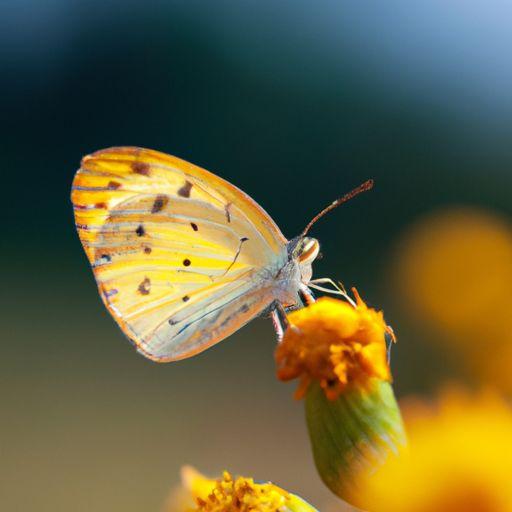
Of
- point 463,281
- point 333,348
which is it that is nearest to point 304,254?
point 333,348

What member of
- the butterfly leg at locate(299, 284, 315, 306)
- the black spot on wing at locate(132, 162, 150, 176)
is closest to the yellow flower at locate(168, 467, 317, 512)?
the butterfly leg at locate(299, 284, 315, 306)

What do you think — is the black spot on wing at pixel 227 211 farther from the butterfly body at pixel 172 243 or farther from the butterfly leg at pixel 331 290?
the butterfly leg at pixel 331 290

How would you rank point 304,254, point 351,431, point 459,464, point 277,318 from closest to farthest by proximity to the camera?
point 459,464 → point 351,431 → point 277,318 → point 304,254

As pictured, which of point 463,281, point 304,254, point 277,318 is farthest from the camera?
point 463,281

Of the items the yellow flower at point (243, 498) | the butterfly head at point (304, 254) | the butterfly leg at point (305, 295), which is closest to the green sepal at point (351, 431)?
the yellow flower at point (243, 498)

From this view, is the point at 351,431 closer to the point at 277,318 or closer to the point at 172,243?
the point at 277,318
